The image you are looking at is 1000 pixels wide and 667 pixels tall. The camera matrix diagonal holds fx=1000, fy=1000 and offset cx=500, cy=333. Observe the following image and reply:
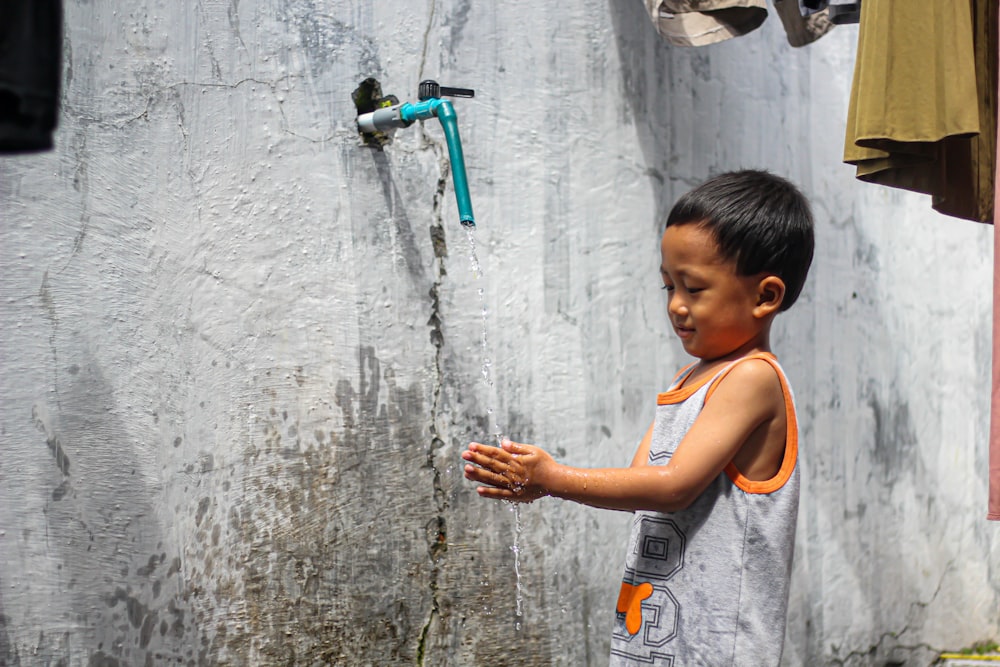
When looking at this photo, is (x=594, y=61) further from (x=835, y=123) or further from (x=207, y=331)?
(x=207, y=331)

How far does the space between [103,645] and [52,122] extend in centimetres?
127

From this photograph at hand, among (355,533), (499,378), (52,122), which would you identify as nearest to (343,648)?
(355,533)

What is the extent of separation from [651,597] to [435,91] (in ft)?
3.90

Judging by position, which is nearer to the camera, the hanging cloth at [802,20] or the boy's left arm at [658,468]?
the boy's left arm at [658,468]

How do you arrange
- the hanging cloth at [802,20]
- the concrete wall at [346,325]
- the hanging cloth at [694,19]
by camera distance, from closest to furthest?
the concrete wall at [346,325] < the hanging cloth at [694,19] < the hanging cloth at [802,20]

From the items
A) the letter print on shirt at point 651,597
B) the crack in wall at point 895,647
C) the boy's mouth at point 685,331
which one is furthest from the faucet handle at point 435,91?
the crack in wall at point 895,647

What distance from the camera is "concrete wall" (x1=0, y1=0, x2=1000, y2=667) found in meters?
1.95

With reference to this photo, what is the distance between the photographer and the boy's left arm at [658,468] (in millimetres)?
1536

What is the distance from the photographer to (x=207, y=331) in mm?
2111

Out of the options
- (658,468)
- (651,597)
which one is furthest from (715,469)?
(651,597)

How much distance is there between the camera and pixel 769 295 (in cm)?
173

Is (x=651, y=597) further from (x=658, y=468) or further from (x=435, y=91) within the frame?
(x=435, y=91)

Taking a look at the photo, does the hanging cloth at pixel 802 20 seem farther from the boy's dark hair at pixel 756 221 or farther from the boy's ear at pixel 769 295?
the boy's ear at pixel 769 295

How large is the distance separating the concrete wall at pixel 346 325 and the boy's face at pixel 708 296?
84 centimetres
